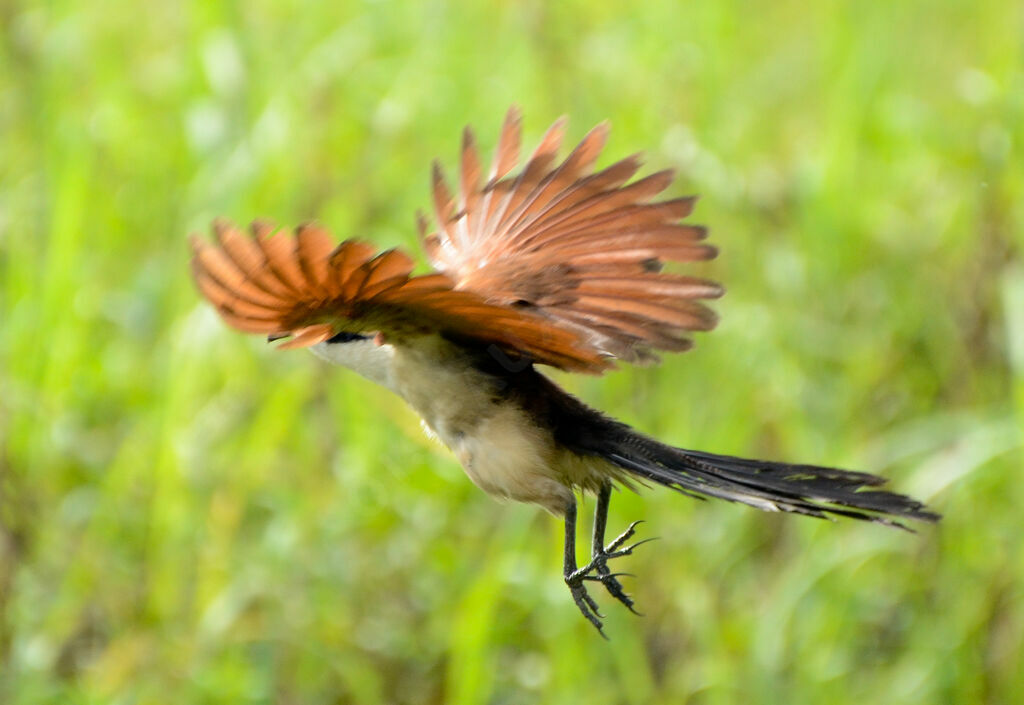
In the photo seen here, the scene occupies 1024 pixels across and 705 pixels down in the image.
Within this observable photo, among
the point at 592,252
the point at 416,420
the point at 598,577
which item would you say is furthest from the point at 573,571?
the point at 416,420

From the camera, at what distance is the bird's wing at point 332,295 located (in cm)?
98

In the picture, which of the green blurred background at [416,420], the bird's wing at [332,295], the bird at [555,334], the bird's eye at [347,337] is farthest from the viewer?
the green blurred background at [416,420]

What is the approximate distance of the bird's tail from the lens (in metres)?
1.06

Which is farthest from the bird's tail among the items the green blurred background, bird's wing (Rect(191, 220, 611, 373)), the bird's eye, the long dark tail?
the green blurred background

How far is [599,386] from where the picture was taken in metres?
2.52

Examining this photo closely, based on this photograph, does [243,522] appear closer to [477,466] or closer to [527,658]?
[527,658]

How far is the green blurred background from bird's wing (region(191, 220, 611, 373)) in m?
0.95

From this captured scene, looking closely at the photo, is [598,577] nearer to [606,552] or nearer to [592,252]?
[606,552]

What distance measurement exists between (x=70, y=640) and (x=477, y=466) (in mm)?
1470

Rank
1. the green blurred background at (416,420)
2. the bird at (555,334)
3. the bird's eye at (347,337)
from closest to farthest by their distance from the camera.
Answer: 1. the bird at (555,334)
2. the bird's eye at (347,337)
3. the green blurred background at (416,420)

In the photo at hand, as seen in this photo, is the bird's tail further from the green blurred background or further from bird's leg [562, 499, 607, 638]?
the green blurred background

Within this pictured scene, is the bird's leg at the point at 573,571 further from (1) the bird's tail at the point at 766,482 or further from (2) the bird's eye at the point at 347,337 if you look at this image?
(2) the bird's eye at the point at 347,337

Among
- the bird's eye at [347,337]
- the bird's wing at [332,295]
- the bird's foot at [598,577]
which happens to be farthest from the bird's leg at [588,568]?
the bird's eye at [347,337]

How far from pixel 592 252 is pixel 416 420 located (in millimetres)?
1080
